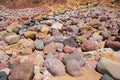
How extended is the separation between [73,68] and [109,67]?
1.78 feet

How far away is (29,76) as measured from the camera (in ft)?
11.9

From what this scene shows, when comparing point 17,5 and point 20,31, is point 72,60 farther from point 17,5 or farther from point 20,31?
point 17,5

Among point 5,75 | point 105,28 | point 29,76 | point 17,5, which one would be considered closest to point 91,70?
point 29,76

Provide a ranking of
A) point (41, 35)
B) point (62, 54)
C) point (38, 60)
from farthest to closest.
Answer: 1. point (41, 35)
2. point (62, 54)
3. point (38, 60)

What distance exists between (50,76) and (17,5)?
17696 millimetres

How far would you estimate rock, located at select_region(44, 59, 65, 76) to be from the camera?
381 centimetres

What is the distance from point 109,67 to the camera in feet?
12.6

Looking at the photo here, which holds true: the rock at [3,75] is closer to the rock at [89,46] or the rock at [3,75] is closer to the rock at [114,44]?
the rock at [89,46]

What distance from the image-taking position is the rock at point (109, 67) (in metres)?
3.74

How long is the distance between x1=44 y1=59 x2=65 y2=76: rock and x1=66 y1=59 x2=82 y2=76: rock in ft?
0.30

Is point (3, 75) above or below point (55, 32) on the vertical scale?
below

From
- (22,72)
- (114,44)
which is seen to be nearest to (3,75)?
(22,72)

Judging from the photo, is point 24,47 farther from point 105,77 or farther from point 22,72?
point 105,77

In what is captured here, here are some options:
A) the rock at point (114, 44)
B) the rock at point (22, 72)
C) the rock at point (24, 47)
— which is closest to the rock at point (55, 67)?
the rock at point (22, 72)
